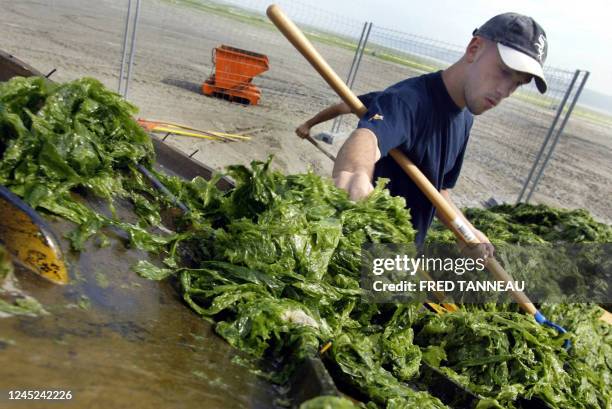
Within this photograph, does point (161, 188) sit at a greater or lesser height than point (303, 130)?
lesser

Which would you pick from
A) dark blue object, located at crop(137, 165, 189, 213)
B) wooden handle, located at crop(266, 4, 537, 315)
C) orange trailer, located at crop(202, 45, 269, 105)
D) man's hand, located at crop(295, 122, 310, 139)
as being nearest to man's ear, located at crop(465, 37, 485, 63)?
wooden handle, located at crop(266, 4, 537, 315)

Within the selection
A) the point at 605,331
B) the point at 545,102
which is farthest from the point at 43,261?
the point at 545,102

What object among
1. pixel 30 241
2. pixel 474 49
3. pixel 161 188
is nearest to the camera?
pixel 30 241

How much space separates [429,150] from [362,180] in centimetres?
84

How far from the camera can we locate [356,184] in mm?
2836

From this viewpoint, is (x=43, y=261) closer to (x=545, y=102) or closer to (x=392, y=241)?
(x=392, y=241)

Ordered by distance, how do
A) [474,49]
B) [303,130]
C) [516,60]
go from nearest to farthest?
1. [516,60]
2. [474,49]
3. [303,130]

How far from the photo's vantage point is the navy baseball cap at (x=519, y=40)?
3.01 m

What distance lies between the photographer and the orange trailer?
13.1 meters

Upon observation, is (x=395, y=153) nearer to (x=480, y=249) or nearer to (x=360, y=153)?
(x=360, y=153)

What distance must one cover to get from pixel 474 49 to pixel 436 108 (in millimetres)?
441

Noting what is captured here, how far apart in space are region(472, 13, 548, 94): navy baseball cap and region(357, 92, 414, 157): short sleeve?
26.4 inches

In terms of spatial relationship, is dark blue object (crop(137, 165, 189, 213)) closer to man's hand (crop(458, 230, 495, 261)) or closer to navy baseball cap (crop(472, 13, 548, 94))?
man's hand (crop(458, 230, 495, 261))

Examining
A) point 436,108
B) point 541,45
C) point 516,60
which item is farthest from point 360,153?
point 541,45
